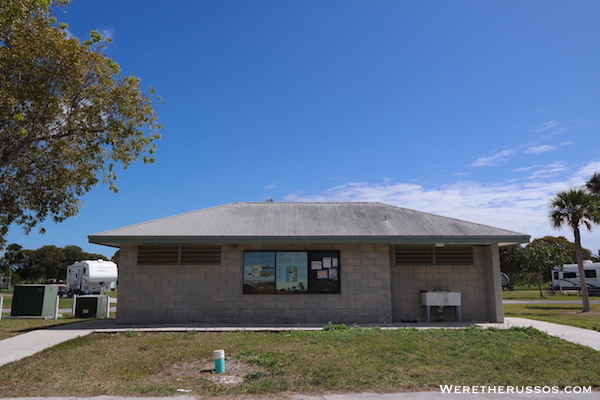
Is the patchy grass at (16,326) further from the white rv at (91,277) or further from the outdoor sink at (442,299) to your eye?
the white rv at (91,277)

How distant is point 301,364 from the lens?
7.98 m

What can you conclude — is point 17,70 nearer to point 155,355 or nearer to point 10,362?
point 10,362

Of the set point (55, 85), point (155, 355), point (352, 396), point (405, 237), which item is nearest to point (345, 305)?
point (405, 237)

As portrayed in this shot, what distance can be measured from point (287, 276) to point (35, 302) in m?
11.1

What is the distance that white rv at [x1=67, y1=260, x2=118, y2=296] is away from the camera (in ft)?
112

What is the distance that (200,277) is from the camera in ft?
45.6

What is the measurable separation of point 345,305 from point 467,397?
761cm

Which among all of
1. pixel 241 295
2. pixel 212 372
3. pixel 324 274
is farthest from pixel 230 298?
pixel 212 372

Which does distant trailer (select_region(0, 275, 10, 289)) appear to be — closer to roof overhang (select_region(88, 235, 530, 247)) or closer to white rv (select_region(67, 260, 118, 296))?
white rv (select_region(67, 260, 118, 296))

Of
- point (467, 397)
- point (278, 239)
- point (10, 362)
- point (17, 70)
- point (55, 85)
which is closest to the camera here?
point (467, 397)

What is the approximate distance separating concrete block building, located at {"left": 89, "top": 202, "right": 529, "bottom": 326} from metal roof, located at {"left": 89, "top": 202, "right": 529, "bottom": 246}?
33 mm

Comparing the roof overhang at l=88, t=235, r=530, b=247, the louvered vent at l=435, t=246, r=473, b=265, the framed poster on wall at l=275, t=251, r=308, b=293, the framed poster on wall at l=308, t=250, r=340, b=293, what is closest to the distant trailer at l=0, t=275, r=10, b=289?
the roof overhang at l=88, t=235, r=530, b=247

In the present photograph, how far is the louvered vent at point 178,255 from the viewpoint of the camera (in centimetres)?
1400

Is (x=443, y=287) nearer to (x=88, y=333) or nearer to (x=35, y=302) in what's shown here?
(x=88, y=333)
